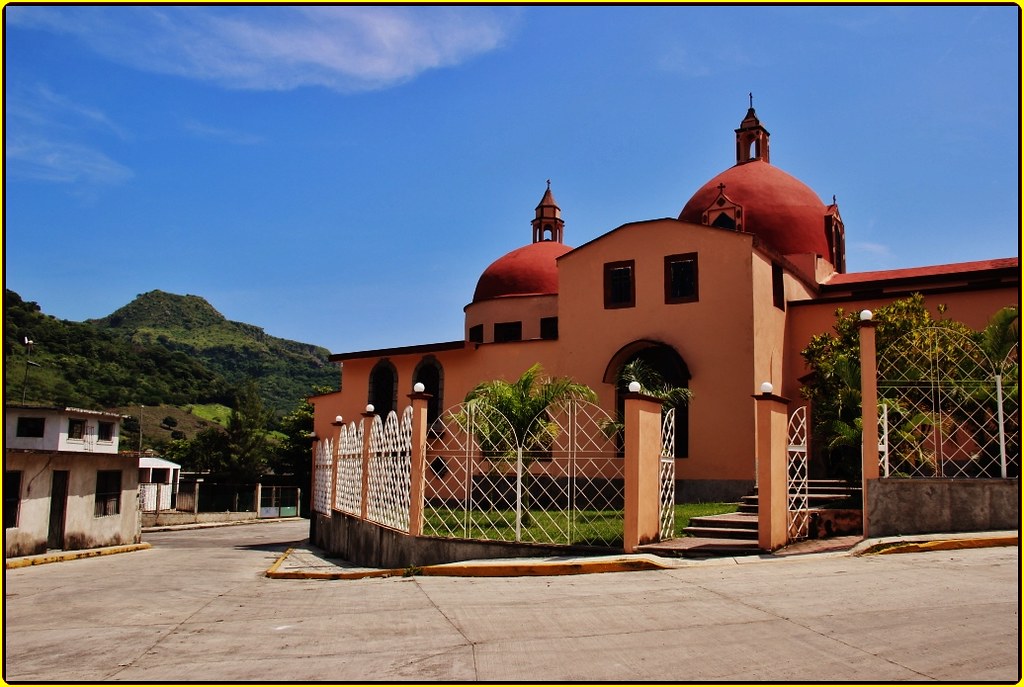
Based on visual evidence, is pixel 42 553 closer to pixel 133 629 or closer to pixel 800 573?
pixel 133 629

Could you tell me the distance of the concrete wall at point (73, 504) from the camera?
21.9 meters

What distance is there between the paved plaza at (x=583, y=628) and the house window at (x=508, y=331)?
17.6 meters

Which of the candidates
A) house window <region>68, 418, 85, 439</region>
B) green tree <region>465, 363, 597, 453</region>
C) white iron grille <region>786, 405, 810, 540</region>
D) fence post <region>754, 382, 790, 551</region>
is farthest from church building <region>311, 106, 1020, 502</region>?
house window <region>68, 418, 85, 439</region>

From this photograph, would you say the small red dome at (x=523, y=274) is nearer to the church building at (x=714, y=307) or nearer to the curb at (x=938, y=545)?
the church building at (x=714, y=307)

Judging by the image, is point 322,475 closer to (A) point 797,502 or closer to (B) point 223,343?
(A) point 797,502

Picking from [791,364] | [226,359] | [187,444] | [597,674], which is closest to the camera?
[597,674]

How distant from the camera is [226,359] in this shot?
328 ft

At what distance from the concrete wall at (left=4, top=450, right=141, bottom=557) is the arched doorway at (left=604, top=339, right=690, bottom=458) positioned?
14728 mm

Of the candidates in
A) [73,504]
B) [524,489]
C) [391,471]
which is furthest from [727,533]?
[73,504]

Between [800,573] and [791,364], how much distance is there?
13.3 m

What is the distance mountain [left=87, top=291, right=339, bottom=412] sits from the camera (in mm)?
96562

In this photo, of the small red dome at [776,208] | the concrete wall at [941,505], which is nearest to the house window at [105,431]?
the small red dome at [776,208]

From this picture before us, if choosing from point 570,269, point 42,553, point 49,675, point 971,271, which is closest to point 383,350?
Answer: point 570,269

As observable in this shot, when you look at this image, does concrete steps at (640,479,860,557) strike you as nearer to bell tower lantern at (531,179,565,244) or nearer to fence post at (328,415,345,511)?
fence post at (328,415,345,511)
